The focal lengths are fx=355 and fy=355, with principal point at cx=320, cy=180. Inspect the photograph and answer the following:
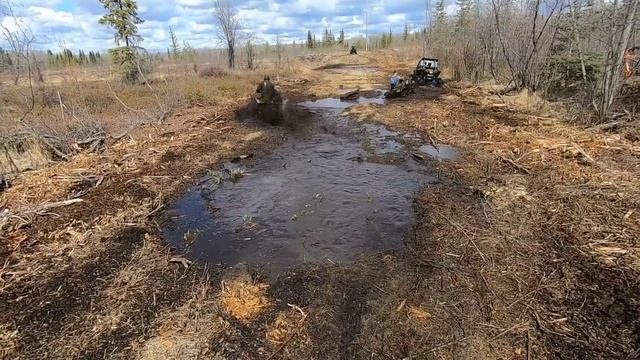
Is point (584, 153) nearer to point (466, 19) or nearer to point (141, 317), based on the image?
point (141, 317)

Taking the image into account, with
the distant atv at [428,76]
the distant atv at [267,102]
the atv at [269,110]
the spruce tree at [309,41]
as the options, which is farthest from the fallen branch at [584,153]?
the spruce tree at [309,41]

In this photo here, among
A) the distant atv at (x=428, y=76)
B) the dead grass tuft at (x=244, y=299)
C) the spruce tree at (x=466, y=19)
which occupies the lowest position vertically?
the dead grass tuft at (x=244, y=299)

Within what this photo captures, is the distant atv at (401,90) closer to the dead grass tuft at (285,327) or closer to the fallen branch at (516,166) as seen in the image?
the fallen branch at (516,166)

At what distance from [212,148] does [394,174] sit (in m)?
5.29

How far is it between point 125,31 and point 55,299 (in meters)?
25.0

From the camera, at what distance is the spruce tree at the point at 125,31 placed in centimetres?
2348

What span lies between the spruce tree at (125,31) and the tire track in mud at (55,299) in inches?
878

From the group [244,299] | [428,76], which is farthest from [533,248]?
[428,76]

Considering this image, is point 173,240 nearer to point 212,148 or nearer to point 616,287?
point 212,148

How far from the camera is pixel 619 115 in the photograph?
9578 mm

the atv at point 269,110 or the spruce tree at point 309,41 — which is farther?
the spruce tree at point 309,41

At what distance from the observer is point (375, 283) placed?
14.1ft

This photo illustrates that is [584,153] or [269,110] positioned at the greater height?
[269,110]

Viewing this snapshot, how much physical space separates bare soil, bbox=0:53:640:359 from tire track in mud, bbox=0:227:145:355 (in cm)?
2
